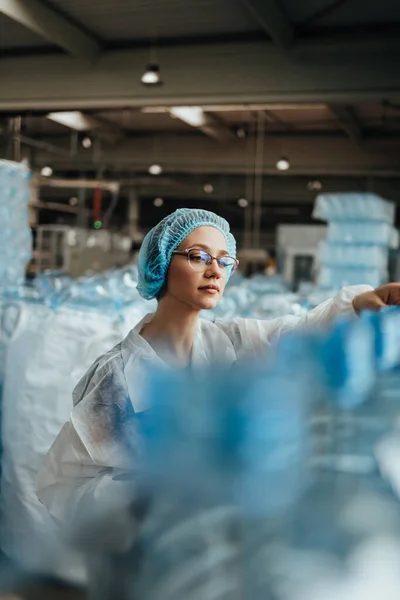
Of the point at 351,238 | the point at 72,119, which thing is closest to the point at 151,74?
the point at 351,238

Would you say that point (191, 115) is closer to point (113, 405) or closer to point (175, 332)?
point (175, 332)

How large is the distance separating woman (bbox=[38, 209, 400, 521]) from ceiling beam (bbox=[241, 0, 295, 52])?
3972 millimetres

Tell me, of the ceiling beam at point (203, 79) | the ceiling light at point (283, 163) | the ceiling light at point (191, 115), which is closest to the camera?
the ceiling beam at point (203, 79)

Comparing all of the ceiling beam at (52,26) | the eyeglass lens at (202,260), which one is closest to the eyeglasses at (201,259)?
the eyeglass lens at (202,260)

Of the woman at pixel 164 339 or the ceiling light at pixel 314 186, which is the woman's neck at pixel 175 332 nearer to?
the woman at pixel 164 339

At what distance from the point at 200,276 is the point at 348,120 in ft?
27.2

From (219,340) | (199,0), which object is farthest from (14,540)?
(199,0)

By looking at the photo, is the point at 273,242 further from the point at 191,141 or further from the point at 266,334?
the point at 266,334

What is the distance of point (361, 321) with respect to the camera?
70 cm

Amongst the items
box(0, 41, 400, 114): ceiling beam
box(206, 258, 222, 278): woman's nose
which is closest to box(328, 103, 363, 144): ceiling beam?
box(0, 41, 400, 114): ceiling beam

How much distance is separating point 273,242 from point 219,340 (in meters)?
15.1

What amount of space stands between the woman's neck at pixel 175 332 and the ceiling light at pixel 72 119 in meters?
8.55

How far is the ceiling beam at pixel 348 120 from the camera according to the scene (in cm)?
835

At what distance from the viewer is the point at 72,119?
9.69 metres
